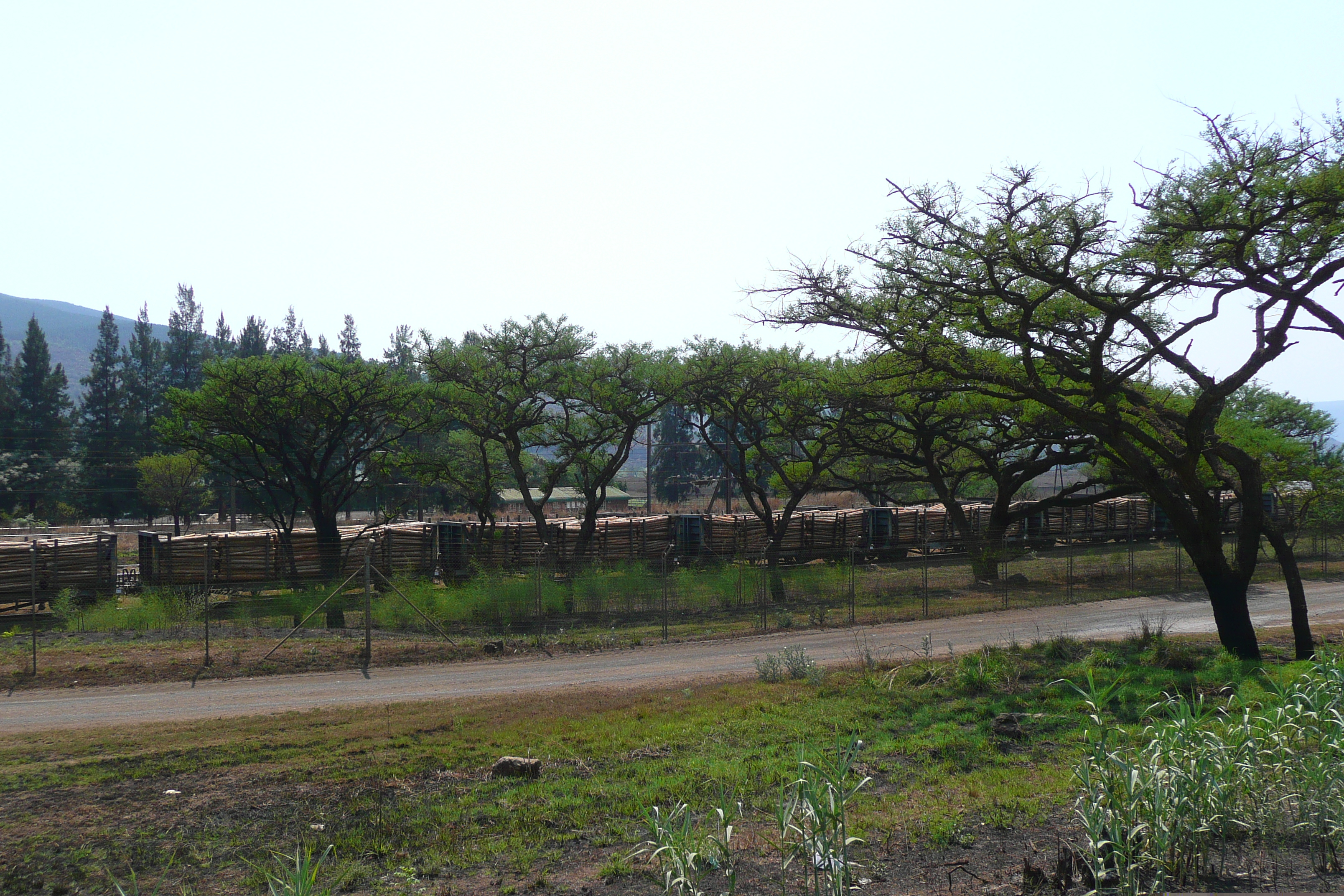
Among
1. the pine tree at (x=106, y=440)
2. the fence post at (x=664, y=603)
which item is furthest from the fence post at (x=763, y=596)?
the pine tree at (x=106, y=440)

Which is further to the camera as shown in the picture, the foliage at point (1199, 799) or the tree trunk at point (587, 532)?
the tree trunk at point (587, 532)

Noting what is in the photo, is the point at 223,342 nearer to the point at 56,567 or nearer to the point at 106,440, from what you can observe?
the point at 106,440

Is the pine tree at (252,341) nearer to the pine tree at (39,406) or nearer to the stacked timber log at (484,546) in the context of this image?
the pine tree at (39,406)

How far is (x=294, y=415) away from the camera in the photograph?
35.5 m

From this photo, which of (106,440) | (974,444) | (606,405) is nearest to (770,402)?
(606,405)

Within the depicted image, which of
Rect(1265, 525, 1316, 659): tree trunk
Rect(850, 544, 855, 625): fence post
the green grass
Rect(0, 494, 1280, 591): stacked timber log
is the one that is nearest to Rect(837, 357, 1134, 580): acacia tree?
Rect(0, 494, 1280, 591): stacked timber log

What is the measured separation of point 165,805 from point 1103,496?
107 ft

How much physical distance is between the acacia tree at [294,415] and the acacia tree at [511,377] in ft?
10.4

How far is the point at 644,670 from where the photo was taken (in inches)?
699

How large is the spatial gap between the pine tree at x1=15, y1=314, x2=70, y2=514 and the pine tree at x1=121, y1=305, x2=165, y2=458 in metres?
5.05

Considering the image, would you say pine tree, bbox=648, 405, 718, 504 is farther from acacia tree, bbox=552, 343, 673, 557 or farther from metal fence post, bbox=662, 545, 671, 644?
metal fence post, bbox=662, 545, 671, 644

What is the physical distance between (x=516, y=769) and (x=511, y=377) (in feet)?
86.0

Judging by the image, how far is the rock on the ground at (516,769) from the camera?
909 cm

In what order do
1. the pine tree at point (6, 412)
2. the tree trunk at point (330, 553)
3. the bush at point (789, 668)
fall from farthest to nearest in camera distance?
the pine tree at point (6, 412) → the tree trunk at point (330, 553) → the bush at point (789, 668)
